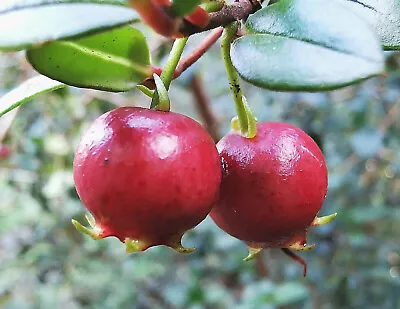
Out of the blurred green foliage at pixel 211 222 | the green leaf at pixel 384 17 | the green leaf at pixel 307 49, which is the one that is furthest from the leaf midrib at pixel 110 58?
the blurred green foliage at pixel 211 222

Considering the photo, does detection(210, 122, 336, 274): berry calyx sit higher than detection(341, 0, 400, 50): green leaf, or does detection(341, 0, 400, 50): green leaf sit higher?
detection(341, 0, 400, 50): green leaf

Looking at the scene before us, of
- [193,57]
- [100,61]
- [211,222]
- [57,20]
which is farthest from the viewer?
[211,222]

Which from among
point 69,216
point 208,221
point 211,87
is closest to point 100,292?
point 69,216

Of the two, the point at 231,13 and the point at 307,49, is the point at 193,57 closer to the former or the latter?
the point at 231,13

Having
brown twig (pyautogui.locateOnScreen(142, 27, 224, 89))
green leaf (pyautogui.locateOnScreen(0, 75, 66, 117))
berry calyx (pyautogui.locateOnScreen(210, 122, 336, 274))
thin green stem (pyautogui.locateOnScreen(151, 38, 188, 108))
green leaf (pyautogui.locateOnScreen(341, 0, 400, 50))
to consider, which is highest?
green leaf (pyautogui.locateOnScreen(341, 0, 400, 50))

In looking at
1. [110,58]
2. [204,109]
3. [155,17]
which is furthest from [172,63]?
[204,109]

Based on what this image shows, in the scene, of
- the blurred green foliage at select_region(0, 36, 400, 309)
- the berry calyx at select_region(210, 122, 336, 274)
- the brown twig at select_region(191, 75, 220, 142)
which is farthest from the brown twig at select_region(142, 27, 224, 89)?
the brown twig at select_region(191, 75, 220, 142)

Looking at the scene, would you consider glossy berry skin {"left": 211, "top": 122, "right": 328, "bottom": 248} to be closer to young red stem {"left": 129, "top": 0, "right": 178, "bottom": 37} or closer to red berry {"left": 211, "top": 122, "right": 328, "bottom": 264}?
red berry {"left": 211, "top": 122, "right": 328, "bottom": 264}

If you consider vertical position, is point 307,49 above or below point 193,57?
above
